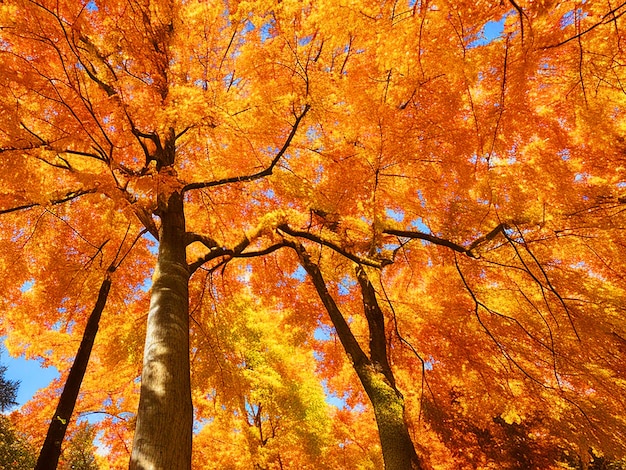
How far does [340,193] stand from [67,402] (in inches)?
204

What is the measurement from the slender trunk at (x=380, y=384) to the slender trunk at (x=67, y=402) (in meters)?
3.68

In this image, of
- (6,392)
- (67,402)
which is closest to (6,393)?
(6,392)

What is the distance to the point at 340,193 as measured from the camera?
6.02 metres

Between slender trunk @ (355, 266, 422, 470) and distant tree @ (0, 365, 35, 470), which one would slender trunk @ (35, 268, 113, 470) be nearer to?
slender trunk @ (355, 266, 422, 470)

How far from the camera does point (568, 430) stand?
5.45 meters

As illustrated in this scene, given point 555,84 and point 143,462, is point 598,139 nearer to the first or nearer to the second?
point 555,84

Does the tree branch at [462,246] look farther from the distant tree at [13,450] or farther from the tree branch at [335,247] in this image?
the distant tree at [13,450]

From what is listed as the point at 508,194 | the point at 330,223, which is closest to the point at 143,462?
the point at 330,223

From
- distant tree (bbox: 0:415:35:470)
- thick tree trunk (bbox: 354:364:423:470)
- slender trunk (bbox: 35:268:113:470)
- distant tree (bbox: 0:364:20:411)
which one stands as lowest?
thick tree trunk (bbox: 354:364:423:470)

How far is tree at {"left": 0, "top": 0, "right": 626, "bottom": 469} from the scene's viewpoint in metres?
3.81

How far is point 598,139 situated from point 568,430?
490 centimetres

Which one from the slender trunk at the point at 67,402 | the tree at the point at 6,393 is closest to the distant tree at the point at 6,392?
the tree at the point at 6,393

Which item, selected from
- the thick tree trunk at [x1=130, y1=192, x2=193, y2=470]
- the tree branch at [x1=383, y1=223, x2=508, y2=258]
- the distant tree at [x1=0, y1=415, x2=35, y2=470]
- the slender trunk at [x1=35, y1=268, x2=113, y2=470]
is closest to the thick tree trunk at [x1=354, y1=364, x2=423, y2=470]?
the tree branch at [x1=383, y1=223, x2=508, y2=258]

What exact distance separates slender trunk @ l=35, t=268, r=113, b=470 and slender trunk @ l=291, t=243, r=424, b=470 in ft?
12.1
